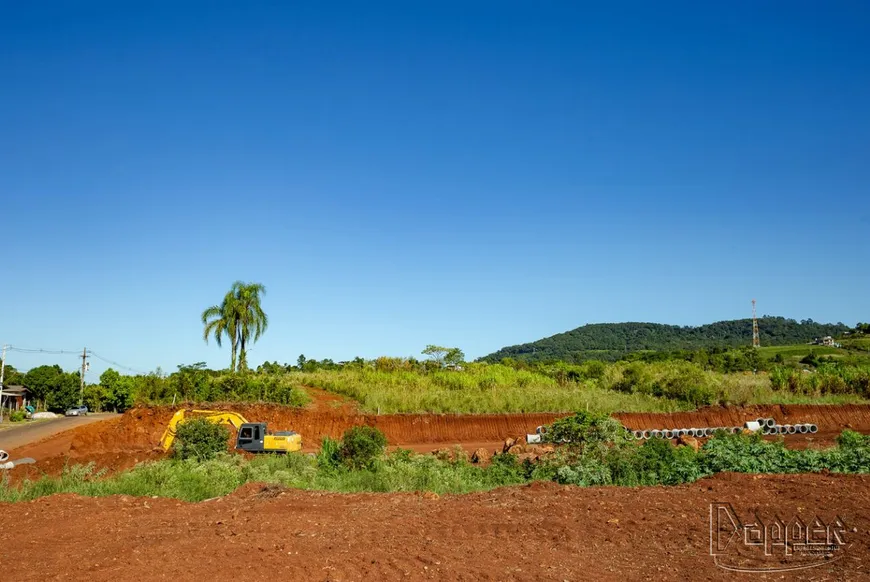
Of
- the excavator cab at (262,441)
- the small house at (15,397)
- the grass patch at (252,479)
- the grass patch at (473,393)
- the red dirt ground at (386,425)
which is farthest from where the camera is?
the small house at (15,397)

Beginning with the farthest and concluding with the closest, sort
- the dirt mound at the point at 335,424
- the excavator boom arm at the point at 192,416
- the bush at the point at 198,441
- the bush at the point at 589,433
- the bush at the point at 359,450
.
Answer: the dirt mound at the point at 335,424, the excavator boom arm at the point at 192,416, the bush at the point at 198,441, the bush at the point at 359,450, the bush at the point at 589,433

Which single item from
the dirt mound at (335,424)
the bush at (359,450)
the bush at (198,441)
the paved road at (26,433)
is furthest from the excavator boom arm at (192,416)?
the paved road at (26,433)

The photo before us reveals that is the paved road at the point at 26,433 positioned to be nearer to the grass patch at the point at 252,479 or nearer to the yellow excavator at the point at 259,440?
the yellow excavator at the point at 259,440

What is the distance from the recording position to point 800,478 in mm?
10938

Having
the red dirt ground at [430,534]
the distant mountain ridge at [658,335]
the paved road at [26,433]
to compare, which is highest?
the distant mountain ridge at [658,335]

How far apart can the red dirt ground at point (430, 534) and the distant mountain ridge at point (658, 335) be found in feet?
409

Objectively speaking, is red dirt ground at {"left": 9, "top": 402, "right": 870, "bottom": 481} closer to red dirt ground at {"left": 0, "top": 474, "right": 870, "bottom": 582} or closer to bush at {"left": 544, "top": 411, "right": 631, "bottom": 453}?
bush at {"left": 544, "top": 411, "right": 631, "bottom": 453}

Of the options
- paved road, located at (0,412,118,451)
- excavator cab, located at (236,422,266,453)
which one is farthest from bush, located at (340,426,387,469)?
paved road, located at (0,412,118,451)

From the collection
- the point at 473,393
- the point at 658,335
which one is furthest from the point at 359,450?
the point at 658,335

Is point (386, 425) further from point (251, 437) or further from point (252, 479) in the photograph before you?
point (252, 479)

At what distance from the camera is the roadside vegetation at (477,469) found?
42.9 ft

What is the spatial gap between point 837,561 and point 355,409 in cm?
2677

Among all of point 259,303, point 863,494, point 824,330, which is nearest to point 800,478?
point 863,494

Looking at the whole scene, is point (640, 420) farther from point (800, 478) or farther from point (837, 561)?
point (837, 561)
